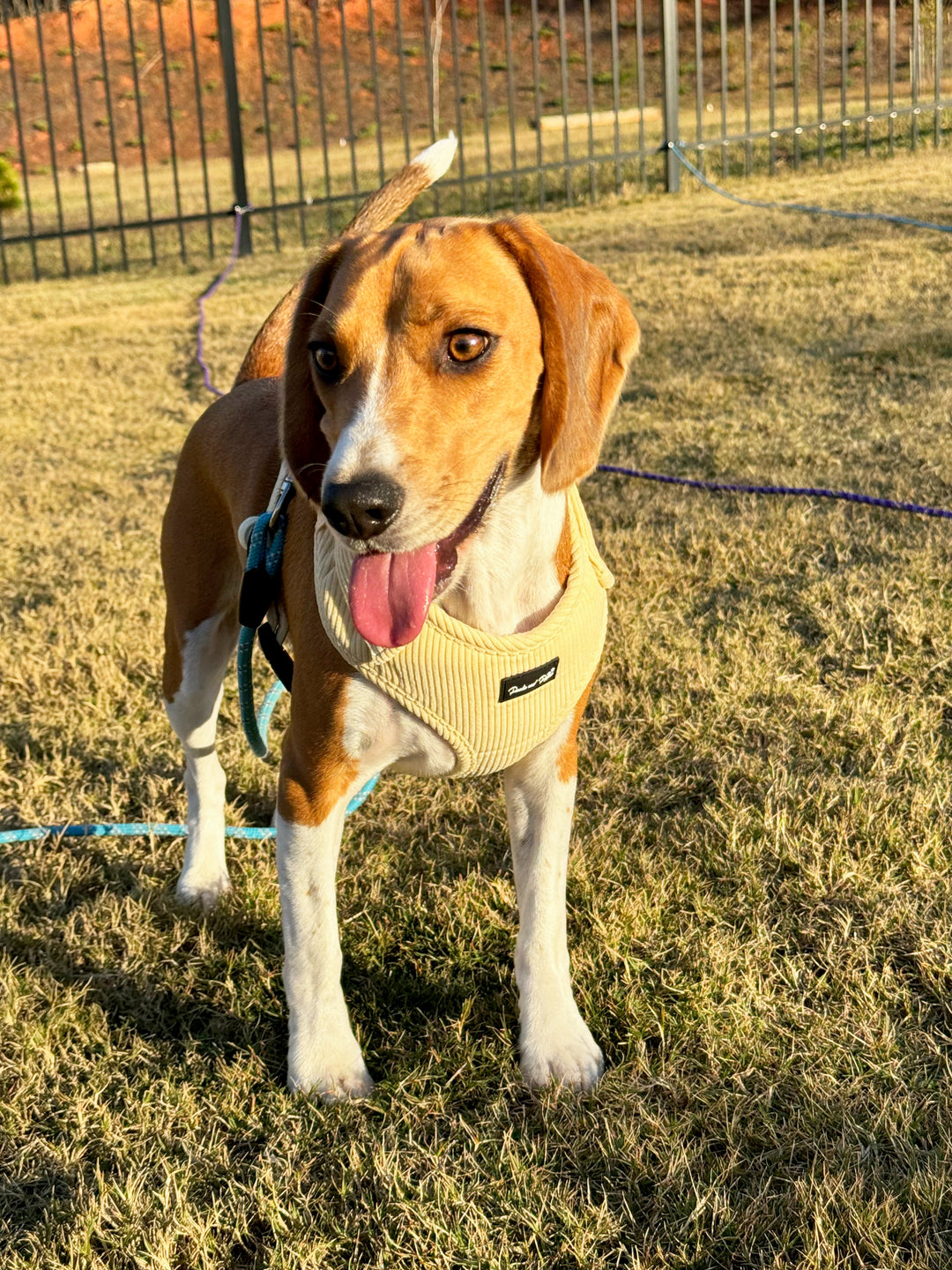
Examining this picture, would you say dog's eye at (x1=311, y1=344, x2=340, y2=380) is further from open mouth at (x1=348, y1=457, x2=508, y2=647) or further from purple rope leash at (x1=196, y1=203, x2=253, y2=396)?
purple rope leash at (x1=196, y1=203, x2=253, y2=396)

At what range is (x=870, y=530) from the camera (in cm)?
521

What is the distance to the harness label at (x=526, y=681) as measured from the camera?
2.37 meters

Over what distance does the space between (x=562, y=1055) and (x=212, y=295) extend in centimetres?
1066

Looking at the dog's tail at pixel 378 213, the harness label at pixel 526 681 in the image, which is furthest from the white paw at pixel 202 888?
the dog's tail at pixel 378 213

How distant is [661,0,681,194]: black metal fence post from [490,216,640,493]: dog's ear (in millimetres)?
12970

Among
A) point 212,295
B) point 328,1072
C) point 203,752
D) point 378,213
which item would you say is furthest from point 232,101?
point 328,1072

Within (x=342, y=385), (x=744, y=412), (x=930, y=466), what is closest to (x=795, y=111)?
(x=744, y=412)

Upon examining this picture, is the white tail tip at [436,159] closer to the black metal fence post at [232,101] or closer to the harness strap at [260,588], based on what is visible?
the harness strap at [260,588]

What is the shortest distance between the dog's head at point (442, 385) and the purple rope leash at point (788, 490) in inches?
133

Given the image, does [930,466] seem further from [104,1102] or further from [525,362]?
[104,1102]

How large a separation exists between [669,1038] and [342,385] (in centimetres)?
158

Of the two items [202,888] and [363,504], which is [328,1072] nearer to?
[202,888]

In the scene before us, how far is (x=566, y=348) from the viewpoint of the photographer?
2264mm

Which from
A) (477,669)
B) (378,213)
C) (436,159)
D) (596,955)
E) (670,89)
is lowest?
(596,955)
